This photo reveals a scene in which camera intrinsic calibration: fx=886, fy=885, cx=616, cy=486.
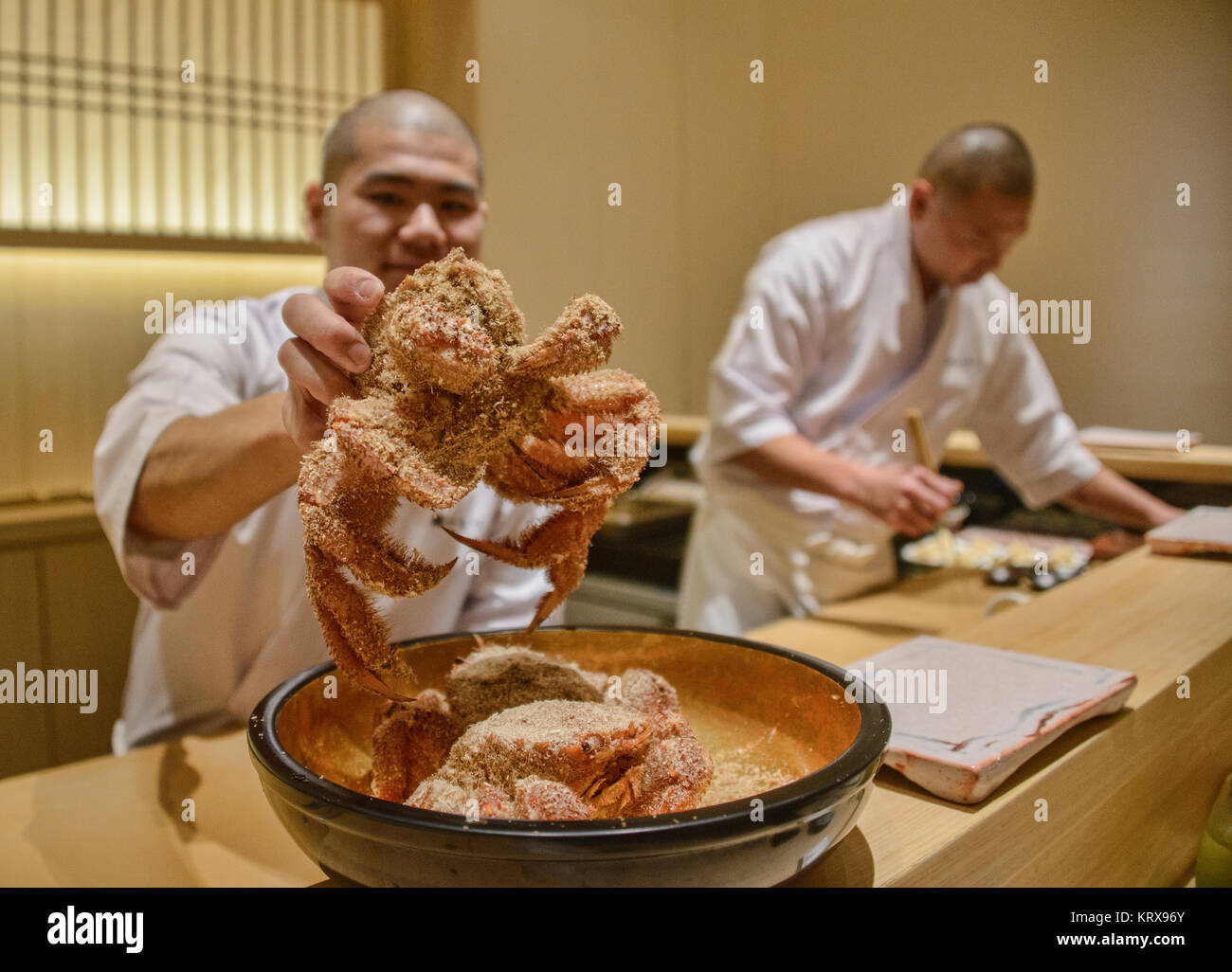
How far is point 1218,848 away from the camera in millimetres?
1156

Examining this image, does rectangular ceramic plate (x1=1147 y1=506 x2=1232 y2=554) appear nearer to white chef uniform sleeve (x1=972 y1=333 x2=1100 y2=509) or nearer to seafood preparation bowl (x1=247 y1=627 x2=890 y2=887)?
white chef uniform sleeve (x1=972 y1=333 x2=1100 y2=509)

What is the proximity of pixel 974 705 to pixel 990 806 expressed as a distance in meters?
0.18

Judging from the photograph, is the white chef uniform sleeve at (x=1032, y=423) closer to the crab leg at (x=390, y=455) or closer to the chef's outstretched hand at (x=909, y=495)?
the chef's outstretched hand at (x=909, y=495)

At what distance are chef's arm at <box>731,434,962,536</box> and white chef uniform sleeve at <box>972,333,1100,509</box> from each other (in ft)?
2.43

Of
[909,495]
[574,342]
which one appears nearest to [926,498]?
[909,495]

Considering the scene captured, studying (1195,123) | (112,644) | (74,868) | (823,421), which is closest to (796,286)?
(823,421)

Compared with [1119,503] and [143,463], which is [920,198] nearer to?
[1119,503]

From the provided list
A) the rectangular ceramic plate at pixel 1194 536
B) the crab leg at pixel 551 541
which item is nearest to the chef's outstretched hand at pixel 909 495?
the rectangular ceramic plate at pixel 1194 536

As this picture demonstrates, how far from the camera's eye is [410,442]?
67cm

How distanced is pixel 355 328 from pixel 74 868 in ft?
2.04

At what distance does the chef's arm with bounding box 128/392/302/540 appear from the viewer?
3.55 feet

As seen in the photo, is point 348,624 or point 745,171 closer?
point 348,624

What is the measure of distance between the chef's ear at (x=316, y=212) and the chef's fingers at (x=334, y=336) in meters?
0.83

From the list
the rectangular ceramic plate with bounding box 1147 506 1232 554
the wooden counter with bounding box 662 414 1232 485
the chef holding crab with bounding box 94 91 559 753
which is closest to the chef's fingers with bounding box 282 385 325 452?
the chef holding crab with bounding box 94 91 559 753
